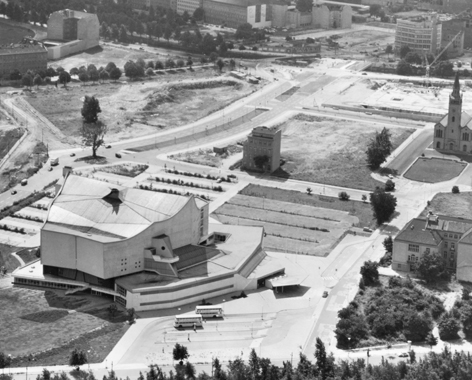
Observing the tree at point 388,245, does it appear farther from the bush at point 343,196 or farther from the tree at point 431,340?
the tree at point 431,340

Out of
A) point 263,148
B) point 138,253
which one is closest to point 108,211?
point 138,253

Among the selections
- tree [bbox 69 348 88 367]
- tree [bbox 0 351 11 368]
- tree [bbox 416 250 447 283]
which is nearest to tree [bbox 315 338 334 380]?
tree [bbox 69 348 88 367]

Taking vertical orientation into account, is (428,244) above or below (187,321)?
above

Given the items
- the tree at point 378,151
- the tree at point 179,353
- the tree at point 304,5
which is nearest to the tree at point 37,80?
the tree at point 378,151

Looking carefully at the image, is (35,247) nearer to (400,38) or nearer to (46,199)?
(46,199)

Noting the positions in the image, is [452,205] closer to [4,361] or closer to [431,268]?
[431,268]

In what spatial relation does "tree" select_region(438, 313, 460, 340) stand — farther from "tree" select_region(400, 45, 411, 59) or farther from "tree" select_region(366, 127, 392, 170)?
"tree" select_region(400, 45, 411, 59)

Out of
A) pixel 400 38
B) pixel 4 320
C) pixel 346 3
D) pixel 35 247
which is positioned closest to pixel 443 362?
pixel 4 320
